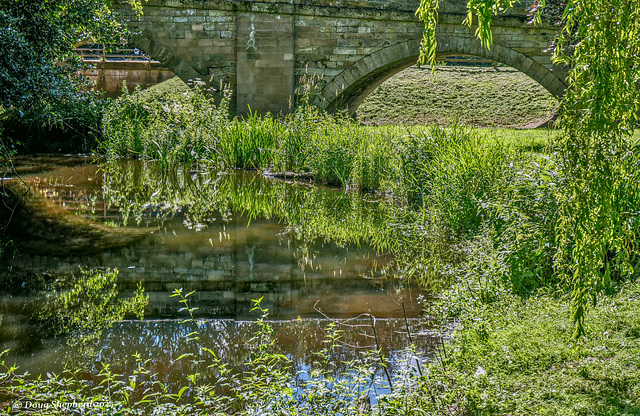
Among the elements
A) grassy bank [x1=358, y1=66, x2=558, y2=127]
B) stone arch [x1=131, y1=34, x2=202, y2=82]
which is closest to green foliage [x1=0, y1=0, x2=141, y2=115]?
stone arch [x1=131, y1=34, x2=202, y2=82]

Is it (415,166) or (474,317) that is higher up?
(474,317)

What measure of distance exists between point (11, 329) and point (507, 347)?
9.49ft

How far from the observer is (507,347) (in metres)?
3.22

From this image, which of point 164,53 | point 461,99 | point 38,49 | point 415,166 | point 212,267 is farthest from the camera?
point 461,99

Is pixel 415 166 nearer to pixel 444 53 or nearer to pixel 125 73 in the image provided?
pixel 444 53

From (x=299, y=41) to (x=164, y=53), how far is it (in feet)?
10.8

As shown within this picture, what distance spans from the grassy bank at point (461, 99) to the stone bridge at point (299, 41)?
7105mm

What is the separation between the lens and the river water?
386 centimetres

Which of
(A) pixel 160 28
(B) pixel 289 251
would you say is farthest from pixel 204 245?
(A) pixel 160 28

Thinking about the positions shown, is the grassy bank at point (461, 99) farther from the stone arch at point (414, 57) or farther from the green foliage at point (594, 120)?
the green foliage at point (594, 120)

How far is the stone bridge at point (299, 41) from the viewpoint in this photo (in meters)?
16.1

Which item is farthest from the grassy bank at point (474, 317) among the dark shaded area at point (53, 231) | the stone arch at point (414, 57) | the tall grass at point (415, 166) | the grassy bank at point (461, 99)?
the grassy bank at point (461, 99)

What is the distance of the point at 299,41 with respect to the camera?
16344 millimetres

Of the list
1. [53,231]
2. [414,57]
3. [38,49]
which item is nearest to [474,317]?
[53,231]
